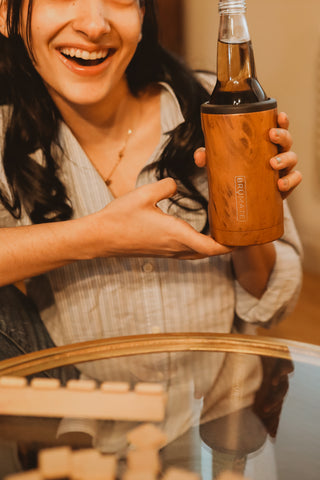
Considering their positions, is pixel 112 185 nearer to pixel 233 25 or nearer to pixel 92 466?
pixel 233 25

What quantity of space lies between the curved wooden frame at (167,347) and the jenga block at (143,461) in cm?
22

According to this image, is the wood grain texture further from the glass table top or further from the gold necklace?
the gold necklace

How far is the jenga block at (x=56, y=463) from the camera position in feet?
1.86

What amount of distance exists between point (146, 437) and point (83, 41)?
61cm

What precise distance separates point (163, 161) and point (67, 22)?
0.30 meters

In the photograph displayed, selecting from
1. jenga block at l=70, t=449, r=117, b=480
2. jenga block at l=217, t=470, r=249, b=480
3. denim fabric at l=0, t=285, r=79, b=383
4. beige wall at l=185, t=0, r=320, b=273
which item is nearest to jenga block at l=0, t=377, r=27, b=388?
jenga block at l=70, t=449, r=117, b=480

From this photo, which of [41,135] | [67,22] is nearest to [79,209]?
[41,135]

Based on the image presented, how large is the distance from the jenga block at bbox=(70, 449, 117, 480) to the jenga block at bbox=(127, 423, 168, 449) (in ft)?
0.10

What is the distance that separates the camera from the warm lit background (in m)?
1.97

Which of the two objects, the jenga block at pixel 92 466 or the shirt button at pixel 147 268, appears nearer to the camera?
the jenga block at pixel 92 466

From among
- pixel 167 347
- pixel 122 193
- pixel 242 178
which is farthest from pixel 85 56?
pixel 167 347

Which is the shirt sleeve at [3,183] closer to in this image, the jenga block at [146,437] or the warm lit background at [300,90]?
the jenga block at [146,437]

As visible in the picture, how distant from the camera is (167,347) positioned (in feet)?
2.65

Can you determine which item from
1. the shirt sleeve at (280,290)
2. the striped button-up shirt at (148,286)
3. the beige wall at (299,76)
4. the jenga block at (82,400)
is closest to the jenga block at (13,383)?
the jenga block at (82,400)
